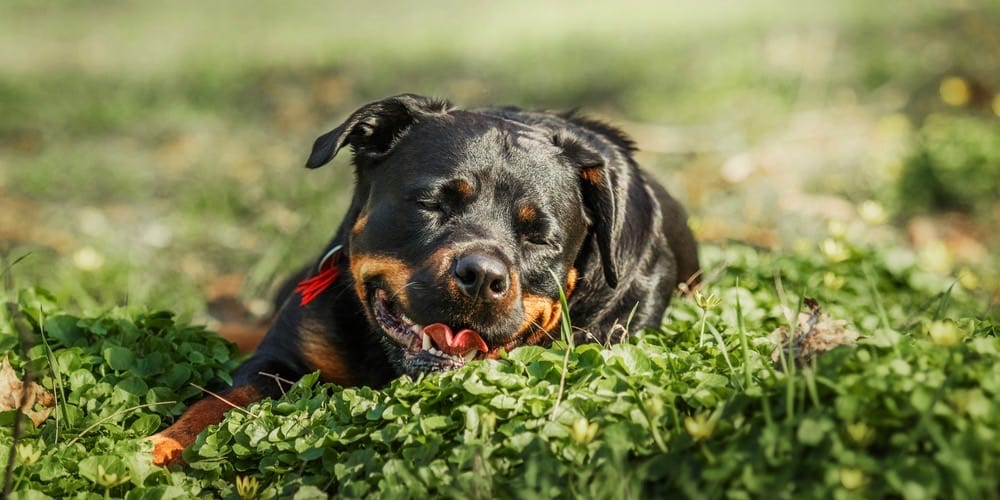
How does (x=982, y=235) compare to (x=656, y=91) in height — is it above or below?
below

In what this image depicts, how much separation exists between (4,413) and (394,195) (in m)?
1.52

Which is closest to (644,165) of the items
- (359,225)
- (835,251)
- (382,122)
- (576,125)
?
(835,251)

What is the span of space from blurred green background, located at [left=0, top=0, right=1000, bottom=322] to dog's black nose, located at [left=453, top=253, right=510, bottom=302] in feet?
5.99

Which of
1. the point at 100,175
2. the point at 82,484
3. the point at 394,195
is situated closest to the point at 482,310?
the point at 394,195

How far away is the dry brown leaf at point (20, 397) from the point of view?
3.44 m

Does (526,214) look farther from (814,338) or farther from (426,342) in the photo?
(814,338)

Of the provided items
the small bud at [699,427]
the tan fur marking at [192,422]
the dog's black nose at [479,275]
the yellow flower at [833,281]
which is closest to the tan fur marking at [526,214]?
the dog's black nose at [479,275]

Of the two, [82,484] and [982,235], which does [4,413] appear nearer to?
[82,484]

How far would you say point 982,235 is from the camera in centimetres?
688

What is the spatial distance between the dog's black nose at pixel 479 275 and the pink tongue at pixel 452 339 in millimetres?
181

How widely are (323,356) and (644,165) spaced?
4457 millimetres

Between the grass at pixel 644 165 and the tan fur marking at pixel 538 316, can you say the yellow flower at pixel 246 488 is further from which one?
the tan fur marking at pixel 538 316

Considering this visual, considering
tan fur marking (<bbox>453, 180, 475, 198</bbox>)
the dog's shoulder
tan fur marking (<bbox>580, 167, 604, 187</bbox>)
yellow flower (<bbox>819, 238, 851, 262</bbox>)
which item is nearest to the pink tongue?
tan fur marking (<bbox>453, 180, 475, 198</bbox>)

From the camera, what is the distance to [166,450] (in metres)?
3.25
